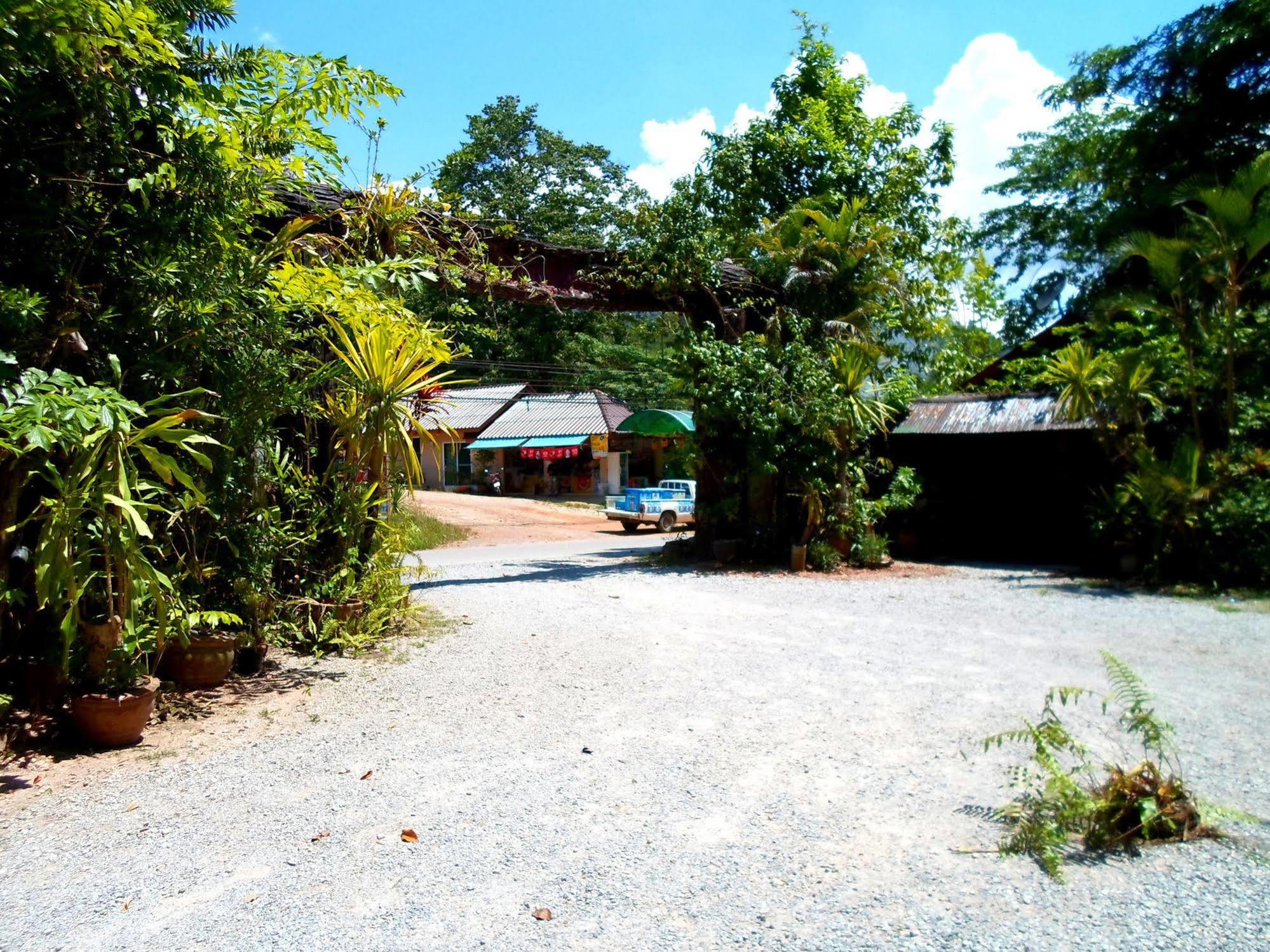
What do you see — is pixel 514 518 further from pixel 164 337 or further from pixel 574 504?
pixel 164 337

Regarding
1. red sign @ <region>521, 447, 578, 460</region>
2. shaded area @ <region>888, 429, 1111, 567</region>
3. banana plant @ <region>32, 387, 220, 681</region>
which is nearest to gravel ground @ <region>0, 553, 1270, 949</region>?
banana plant @ <region>32, 387, 220, 681</region>

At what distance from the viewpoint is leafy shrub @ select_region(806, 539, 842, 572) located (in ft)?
43.4

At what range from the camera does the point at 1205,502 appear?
11062mm

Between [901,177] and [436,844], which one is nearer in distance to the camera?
[436,844]

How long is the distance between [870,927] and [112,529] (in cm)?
406

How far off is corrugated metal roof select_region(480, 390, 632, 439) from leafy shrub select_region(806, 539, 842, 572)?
18.5 metres

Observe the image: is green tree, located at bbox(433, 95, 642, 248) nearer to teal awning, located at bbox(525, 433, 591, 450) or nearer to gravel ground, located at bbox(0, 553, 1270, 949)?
teal awning, located at bbox(525, 433, 591, 450)

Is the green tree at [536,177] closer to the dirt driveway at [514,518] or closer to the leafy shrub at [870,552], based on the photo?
the dirt driveway at [514,518]

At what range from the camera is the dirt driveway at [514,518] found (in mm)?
22153

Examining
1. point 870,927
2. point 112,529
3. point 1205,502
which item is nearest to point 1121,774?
point 870,927

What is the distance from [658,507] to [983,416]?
10.7 meters

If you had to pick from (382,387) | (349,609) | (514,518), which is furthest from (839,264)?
(514,518)

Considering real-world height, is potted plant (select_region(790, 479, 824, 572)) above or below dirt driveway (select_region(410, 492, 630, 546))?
above

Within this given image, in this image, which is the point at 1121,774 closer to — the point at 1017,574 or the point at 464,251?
the point at 464,251
